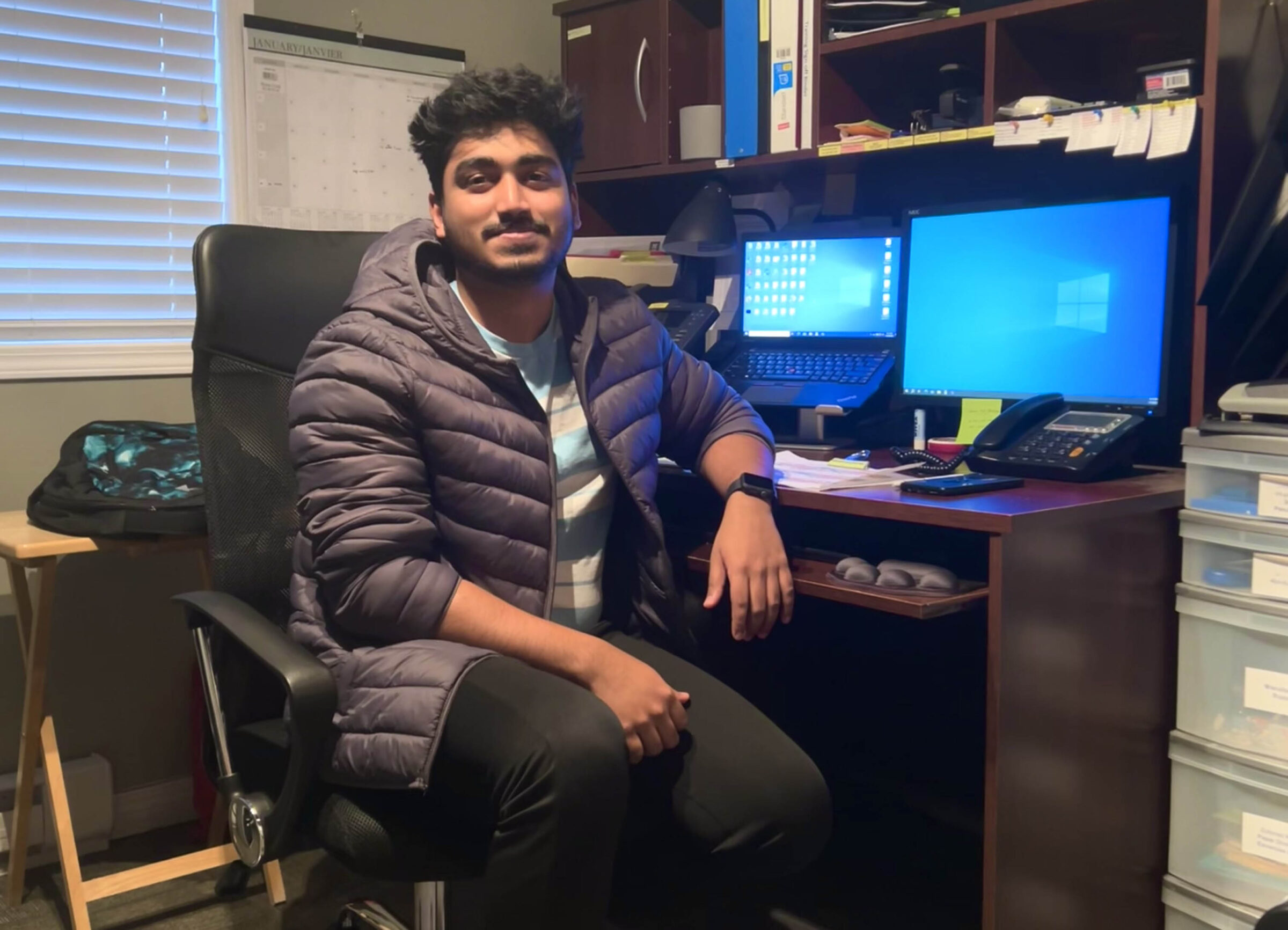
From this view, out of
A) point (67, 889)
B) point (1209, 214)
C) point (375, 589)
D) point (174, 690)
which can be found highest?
point (1209, 214)

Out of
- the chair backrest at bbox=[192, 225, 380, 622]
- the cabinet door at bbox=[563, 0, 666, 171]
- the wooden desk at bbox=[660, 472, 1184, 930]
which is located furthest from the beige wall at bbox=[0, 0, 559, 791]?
the wooden desk at bbox=[660, 472, 1184, 930]

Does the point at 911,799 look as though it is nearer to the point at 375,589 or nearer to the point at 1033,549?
the point at 1033,549

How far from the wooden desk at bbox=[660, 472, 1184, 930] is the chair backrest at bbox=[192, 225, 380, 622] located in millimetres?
578

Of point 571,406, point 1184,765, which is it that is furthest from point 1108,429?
point 571,406

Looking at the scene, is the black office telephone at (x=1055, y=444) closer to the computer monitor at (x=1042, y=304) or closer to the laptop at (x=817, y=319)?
the computer monitor at (x=1042, y=304)

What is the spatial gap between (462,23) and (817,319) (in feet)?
3.70

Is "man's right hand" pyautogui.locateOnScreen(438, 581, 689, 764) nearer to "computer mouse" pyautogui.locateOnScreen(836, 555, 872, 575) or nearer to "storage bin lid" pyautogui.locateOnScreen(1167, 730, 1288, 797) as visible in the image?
"computer mouse" pyautogui.locateOnScreen(836, 555, 872, 575)

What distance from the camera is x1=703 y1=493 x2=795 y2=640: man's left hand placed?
4.89ft

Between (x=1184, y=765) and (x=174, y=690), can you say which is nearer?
(x=1184, y=765)

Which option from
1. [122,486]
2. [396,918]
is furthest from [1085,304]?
[122,486]

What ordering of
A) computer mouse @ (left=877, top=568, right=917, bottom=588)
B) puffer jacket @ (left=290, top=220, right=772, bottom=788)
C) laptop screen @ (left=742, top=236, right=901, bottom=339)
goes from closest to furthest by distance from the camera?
puffer jacket @ (left=290, top=220, right=772, bottom=788) → computer mouse @ (left=877, top=568, right=917, bottom=588) → laptop screen @ (left=742, top=236, right=901, bottom=339)

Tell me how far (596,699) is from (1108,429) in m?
0.83

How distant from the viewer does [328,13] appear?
2.41 m

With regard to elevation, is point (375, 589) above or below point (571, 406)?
below
